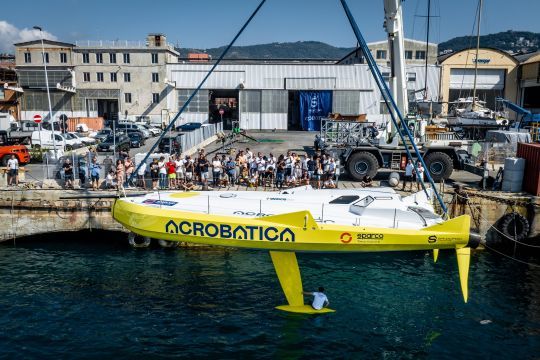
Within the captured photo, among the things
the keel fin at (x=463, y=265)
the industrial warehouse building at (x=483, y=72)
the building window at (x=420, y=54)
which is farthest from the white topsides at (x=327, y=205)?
the building window at (x=420, y=54)

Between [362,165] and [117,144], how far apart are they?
19942 millimetres

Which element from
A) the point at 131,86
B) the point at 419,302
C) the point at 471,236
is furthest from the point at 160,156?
the point at 131,86

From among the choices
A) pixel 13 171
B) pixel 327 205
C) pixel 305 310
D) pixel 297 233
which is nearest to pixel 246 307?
pixel 305 310

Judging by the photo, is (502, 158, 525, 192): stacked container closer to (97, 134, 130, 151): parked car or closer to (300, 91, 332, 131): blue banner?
(97, 134, 130, 151): parked car

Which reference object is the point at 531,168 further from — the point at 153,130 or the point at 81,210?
the point at 153,130

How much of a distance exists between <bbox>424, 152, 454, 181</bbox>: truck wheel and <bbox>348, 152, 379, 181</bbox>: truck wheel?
9.01ft

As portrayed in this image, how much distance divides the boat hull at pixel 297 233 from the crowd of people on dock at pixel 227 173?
8957 mm

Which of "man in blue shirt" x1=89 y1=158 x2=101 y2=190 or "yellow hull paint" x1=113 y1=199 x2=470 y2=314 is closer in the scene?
"yellow hull paint" x1=113 y1=199 x2=470 y2=314

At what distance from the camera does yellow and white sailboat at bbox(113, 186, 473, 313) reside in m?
13.3

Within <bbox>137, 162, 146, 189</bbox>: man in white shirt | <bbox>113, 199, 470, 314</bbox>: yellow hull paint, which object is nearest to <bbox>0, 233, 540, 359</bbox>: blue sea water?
<bbox>113, 199, 470, 314</bbox>: yellow hull paint

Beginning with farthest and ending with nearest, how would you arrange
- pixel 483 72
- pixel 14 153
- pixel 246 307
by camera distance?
pixel 483 72, pixel 14 153, pixel 246 307

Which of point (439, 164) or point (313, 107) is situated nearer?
point (439, 164)

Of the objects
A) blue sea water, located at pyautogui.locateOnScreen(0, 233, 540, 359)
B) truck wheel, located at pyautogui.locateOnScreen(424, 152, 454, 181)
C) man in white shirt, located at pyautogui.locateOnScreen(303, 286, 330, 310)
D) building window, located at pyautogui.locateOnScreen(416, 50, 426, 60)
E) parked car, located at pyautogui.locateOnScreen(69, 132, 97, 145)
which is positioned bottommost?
blue sea water, located at pyautogui.locateOnScreen(0, 233, 540, 359)

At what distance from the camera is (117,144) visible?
35.9 m
